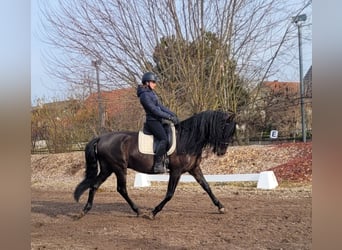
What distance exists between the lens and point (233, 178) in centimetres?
407

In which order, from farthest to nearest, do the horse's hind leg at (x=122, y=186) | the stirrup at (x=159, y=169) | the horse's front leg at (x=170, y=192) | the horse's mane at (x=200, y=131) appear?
the horse's hind leg at (x=122, y=186) → the stirrup at (x=159, y=169) → the horse's front leg at (x=170, y=192) → the horse's mane at (x=200, y=131)

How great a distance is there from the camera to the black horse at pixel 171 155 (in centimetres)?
355

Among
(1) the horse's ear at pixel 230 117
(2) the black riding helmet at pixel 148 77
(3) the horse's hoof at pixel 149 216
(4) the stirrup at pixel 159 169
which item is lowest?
(3) the horse's hoof at pixel 149 216

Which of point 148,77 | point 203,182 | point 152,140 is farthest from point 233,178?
point 148,77

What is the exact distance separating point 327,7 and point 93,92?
9.83 ft

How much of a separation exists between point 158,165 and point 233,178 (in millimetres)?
840

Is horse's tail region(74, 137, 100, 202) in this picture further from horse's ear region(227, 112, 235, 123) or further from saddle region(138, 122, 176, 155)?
horse's ear region(227, 112, 235, 123)

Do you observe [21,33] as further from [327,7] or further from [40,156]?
[40,156]

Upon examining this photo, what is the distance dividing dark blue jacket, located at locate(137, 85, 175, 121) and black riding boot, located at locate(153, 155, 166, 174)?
14.8 inches

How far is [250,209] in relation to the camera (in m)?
3.64

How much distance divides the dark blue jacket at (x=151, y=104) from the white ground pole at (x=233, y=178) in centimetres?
71

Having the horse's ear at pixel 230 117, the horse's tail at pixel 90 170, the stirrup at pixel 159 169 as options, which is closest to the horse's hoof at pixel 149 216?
the stirrup at pixel 159 169

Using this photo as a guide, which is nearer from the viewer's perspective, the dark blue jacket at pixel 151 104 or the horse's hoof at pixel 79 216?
the dark blue jacket at pixel 151 104

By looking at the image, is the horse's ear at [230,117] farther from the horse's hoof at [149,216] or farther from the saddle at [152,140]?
the horse's hoof at [149,216]
